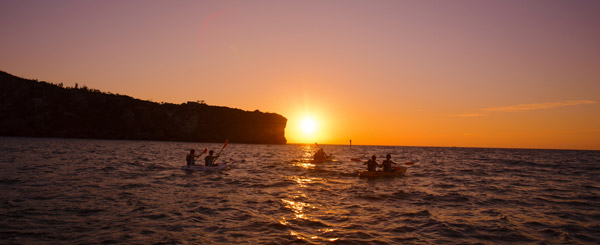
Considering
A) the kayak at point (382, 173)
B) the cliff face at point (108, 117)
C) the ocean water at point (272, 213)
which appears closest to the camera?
the ocean water at point (272, 213)

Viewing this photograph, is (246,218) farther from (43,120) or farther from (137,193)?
(43,120)

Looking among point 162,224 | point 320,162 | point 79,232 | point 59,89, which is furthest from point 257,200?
point 59,89

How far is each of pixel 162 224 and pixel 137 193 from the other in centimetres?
545

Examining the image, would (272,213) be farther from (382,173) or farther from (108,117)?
(108,117)

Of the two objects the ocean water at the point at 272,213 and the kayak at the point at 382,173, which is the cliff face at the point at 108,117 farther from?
the kayak at the point at 382,173

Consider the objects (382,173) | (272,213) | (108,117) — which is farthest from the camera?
(108,117)

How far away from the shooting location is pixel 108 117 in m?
114

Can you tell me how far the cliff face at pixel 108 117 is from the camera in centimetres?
9575

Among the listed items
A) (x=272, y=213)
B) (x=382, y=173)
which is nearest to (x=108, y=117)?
(x=382, y=173)

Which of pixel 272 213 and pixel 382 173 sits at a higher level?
pixel 382 173

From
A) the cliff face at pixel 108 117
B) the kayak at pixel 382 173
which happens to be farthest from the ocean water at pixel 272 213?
the cliff face at pixel 108 117

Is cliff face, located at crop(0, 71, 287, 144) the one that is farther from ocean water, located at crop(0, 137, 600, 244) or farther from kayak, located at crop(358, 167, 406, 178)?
kayak, located at crop(358, 167, 406, 178)

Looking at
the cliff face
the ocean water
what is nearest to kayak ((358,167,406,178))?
the ocean water

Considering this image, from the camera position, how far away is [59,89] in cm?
10762
